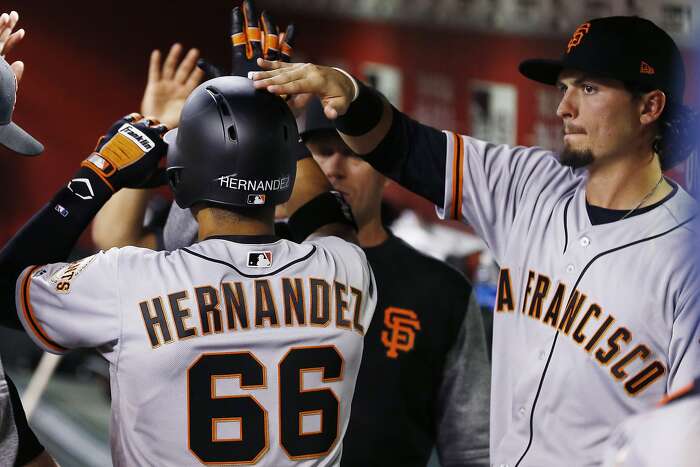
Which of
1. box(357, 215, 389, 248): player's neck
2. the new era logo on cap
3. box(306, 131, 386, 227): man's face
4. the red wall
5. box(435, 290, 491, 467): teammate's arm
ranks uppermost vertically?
the new era logo on cap

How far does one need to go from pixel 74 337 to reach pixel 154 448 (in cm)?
25

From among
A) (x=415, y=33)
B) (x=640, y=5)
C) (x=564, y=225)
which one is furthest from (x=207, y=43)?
(x=564, y=225)

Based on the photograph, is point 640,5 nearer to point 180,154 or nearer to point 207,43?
point 180,154

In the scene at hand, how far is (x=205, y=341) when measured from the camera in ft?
6.03

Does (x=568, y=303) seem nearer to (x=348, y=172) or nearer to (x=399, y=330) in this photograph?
(x=399, y=330)

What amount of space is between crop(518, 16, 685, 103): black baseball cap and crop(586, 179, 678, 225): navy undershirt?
24 centimetres

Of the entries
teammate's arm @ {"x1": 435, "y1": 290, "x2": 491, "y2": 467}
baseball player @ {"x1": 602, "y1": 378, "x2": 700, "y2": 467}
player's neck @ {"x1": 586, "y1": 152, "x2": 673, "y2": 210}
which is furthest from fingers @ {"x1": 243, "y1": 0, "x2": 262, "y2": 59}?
baseball player @ {"x1": 602, "y1": 378, "x2": 700, "y2": 467}

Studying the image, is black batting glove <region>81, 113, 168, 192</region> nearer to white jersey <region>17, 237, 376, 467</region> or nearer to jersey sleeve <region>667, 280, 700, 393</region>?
white jersey <region>17, 237, 376, 467</region>

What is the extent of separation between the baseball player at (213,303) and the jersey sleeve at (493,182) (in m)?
0.45

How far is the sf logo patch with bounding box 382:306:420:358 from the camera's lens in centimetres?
271

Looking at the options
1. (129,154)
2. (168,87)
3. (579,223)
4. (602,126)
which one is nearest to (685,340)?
(579,223)

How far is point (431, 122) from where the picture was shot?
8133 millimetres

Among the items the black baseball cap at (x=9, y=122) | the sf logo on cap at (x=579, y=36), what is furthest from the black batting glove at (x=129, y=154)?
the sf logo on cap at (x=579, y=36)

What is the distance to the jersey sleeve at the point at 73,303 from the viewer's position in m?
1.81
